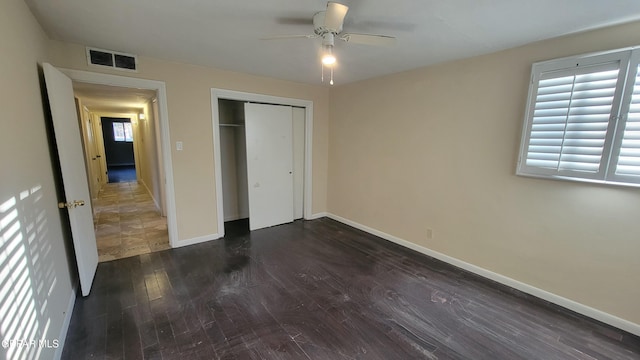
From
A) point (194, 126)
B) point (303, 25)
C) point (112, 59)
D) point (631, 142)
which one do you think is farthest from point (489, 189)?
point (112, 59)

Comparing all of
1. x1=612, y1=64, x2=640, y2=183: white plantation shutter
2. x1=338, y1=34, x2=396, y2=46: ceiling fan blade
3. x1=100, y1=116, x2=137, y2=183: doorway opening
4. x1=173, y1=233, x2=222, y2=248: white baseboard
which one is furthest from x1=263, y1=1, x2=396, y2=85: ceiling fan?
x1=100, y1=116, x2=137, y2=183: doorway opening

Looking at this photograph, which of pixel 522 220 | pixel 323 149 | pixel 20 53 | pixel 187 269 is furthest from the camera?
pixel 323 149

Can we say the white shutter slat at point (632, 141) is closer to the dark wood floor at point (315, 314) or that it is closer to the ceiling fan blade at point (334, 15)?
the dark wood floor at point (315, 314)

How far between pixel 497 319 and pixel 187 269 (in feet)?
9.92

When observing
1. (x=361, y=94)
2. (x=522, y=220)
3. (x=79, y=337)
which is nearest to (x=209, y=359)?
(x=79, y=337)

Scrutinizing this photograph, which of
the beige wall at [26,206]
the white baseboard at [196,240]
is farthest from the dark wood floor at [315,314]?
the beige wall at [26,206]

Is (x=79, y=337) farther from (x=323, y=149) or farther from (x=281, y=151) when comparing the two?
(x=323, y=149)

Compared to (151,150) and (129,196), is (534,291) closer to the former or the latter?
(151,150)

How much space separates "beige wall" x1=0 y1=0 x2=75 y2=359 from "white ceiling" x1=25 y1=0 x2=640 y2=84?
40cm

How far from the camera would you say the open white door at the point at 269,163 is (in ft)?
13.0

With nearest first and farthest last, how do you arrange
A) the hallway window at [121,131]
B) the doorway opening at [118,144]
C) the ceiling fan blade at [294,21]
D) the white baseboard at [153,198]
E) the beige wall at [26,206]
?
the beige wall at [26,206] → the ceiling fan blade at [294,21] → the white baseboard at [153,198] → the doorway opening at [118,144] → the hallway window at [121,131]

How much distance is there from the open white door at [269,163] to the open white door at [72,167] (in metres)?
1.90

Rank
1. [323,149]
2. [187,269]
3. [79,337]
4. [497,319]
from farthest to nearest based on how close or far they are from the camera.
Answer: [323,149] → [187,269] → [497,319] → [79,337]

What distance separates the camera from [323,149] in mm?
4676
